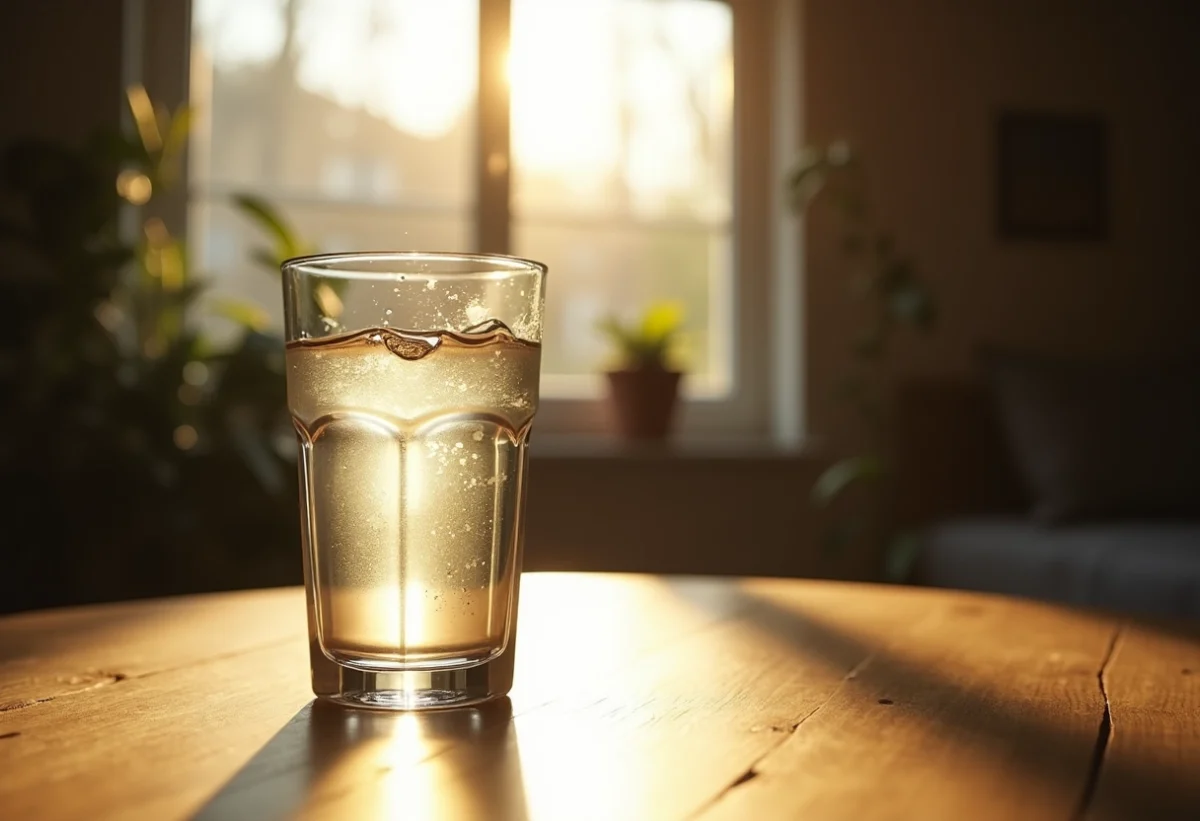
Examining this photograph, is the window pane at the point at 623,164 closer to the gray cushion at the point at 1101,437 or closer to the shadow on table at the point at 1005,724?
the gray cushion at the point at 1101,437

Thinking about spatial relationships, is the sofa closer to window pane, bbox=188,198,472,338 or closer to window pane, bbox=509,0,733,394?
window pane, bbox=509,0,733,394

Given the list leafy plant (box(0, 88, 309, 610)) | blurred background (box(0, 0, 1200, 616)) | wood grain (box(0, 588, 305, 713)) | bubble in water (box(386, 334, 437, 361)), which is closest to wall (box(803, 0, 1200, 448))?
blurred background (box(0, 0, 1200, 616))

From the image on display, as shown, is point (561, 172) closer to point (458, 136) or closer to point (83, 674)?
point (458, 136)

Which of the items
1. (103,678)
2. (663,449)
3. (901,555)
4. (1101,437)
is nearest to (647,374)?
(663,449)

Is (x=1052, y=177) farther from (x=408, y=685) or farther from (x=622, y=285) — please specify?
(x=408, y=685)

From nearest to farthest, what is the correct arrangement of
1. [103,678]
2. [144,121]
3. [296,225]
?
1. [103,678]
2. [144,121]
3. [296,225]

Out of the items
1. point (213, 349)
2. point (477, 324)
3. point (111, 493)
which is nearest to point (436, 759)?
point (477, 324)
